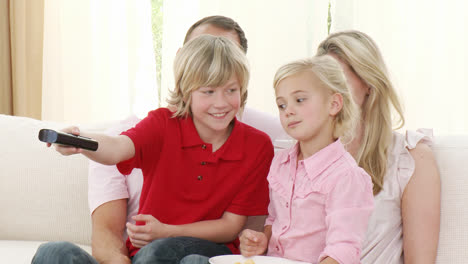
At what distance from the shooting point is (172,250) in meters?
1.47

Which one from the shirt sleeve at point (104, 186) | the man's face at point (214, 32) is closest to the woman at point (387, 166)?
the man's face at point (214, 32)

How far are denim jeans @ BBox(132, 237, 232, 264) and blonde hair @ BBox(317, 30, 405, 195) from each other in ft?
1.62

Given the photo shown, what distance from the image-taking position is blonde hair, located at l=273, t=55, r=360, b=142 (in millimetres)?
1479

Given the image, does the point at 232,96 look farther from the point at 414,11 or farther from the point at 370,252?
the point at 414,11

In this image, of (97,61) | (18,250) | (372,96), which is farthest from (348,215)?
(97,61)

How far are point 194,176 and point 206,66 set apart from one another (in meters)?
0.30

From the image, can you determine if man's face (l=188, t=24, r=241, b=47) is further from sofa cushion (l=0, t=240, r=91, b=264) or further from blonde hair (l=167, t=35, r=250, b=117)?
sofa cushion (l=0, t=240, r=91, b=264)

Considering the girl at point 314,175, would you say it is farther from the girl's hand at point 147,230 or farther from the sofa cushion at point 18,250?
the sofa cushion at point 18,250

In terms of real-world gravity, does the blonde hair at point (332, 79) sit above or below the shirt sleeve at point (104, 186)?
above

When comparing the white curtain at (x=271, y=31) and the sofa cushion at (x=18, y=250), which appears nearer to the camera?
the sofa cushion at (x=18, y=250)

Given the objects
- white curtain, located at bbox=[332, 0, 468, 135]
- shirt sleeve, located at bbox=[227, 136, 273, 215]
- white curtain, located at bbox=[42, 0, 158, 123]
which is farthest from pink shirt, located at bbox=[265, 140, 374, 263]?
white curtain, located at bbox=[42, 0, 158, 123]

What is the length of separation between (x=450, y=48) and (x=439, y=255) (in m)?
1.42

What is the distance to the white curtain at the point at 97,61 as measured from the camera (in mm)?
3322

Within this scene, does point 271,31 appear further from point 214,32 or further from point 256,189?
point 256,189
